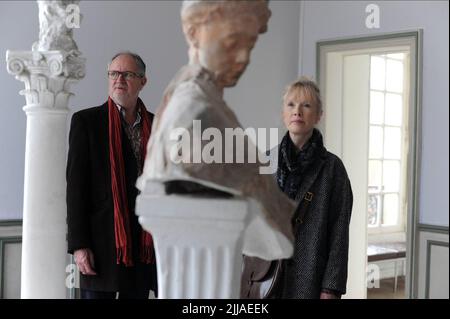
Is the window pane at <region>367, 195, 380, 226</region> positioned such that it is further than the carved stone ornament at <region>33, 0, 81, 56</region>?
Yes

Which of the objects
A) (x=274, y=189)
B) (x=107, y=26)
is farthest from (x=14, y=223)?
(x=274, y=189)

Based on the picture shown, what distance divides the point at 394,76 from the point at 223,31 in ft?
20.0

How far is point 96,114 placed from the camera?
2.88m

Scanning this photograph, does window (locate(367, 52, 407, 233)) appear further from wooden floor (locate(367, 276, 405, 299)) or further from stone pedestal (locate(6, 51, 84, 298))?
stone pedestal (locate(6, 51, 84, 298))

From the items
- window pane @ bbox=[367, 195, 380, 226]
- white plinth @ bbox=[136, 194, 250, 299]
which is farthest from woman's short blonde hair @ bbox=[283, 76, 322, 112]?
window pane @ bbox=[367, 195, 380, 226]

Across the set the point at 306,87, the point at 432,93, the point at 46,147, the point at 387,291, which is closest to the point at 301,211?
the point at 306,87

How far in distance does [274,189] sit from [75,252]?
1265 millimetres

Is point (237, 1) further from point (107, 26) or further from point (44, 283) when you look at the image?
point (107, 26)

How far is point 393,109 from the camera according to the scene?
24.6 ft

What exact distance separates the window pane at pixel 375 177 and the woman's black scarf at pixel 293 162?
5.00 metres

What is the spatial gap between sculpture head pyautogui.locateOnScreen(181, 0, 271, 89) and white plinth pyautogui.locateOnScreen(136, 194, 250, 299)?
358mm

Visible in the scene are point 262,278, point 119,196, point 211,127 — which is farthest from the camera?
point 119,196

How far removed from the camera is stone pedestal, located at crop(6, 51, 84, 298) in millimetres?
2795

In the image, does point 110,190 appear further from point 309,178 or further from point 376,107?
point 376,107
